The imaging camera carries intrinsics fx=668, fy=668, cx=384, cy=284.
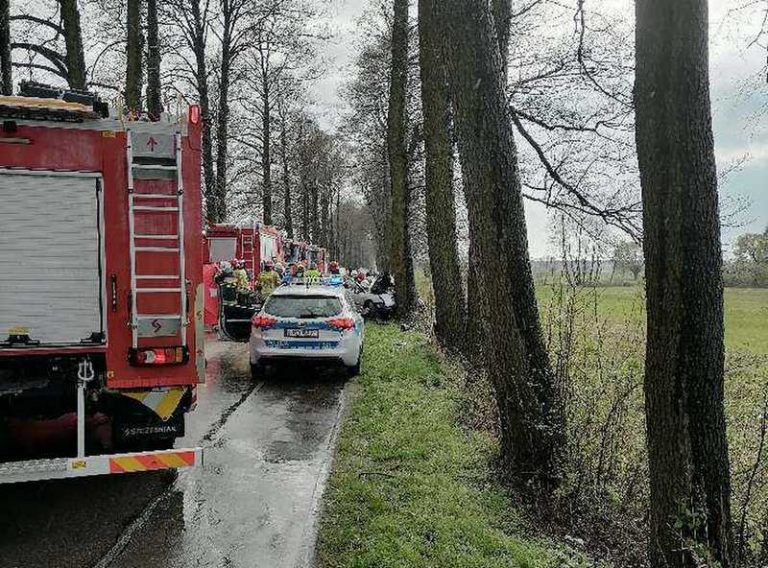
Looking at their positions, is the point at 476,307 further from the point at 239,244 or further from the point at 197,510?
the point at 239,244

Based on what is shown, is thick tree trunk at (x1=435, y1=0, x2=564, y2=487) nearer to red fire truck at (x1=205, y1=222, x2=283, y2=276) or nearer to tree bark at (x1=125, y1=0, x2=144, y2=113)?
tree bark at (x1=125, y1=0, x2=144, y2=113)

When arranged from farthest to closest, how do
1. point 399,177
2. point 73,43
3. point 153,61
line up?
1. point 399,177
2. point 153,61
3. point 73,43

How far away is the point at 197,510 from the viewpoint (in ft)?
18.6

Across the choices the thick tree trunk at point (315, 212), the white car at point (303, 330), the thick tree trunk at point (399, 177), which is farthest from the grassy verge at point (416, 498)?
the thick tree trunk at point (315, 212)

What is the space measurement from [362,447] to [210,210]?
1895 cm

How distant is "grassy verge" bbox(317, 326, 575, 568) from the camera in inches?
186

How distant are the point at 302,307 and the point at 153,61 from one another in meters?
7.61

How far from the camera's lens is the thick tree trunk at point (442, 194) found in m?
12.8

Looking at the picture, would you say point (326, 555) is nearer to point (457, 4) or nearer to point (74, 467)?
point (74, 467)

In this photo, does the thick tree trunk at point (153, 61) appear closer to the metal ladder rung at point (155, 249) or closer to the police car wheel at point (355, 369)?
the police car wheel at point (355, 369)

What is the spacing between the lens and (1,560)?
469cm

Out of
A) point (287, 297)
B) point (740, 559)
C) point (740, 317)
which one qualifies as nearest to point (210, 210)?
point (287, 297)

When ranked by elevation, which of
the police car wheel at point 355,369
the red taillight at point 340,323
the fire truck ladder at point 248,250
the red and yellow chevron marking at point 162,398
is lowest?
the police car wheel at point 355,369

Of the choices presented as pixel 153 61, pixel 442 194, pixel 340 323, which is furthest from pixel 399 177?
pixel 340 323
